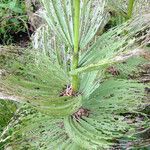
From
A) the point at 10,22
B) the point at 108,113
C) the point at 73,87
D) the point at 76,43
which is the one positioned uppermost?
the point at 10,22

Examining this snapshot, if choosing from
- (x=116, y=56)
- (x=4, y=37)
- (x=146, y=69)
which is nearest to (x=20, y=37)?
(x=4, y=37)

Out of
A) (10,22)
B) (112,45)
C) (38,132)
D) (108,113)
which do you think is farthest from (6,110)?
(10,22)

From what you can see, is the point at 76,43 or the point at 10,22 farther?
the point at 10,22

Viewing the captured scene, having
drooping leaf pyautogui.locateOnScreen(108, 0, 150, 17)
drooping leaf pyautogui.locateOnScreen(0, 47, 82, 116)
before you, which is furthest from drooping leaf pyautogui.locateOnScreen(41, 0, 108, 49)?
drooping leaf pyautogui.locateOnScreen(108, 0, 150, 17)

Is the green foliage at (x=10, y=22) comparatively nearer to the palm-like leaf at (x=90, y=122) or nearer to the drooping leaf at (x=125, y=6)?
the drooping leaf at (x=125, y=6)

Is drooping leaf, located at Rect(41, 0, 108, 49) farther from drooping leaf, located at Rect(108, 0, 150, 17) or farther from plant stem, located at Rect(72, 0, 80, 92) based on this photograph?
drooping leaf, located at Rect(108, 0, 150, 17)

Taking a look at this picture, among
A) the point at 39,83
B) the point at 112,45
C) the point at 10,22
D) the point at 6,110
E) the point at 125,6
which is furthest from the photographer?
the point at 10,22

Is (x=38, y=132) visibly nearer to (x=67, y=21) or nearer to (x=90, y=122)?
(x=90, y=122)

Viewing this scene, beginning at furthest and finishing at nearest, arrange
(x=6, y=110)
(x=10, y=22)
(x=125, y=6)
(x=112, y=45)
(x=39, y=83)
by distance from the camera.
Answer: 1. (x=10, y=22)
2. (x=6, y=110)
3. (x=125, y=6)
4. (x=39, y=83)
5. (x=112, y=45)

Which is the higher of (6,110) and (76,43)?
(76,43)
